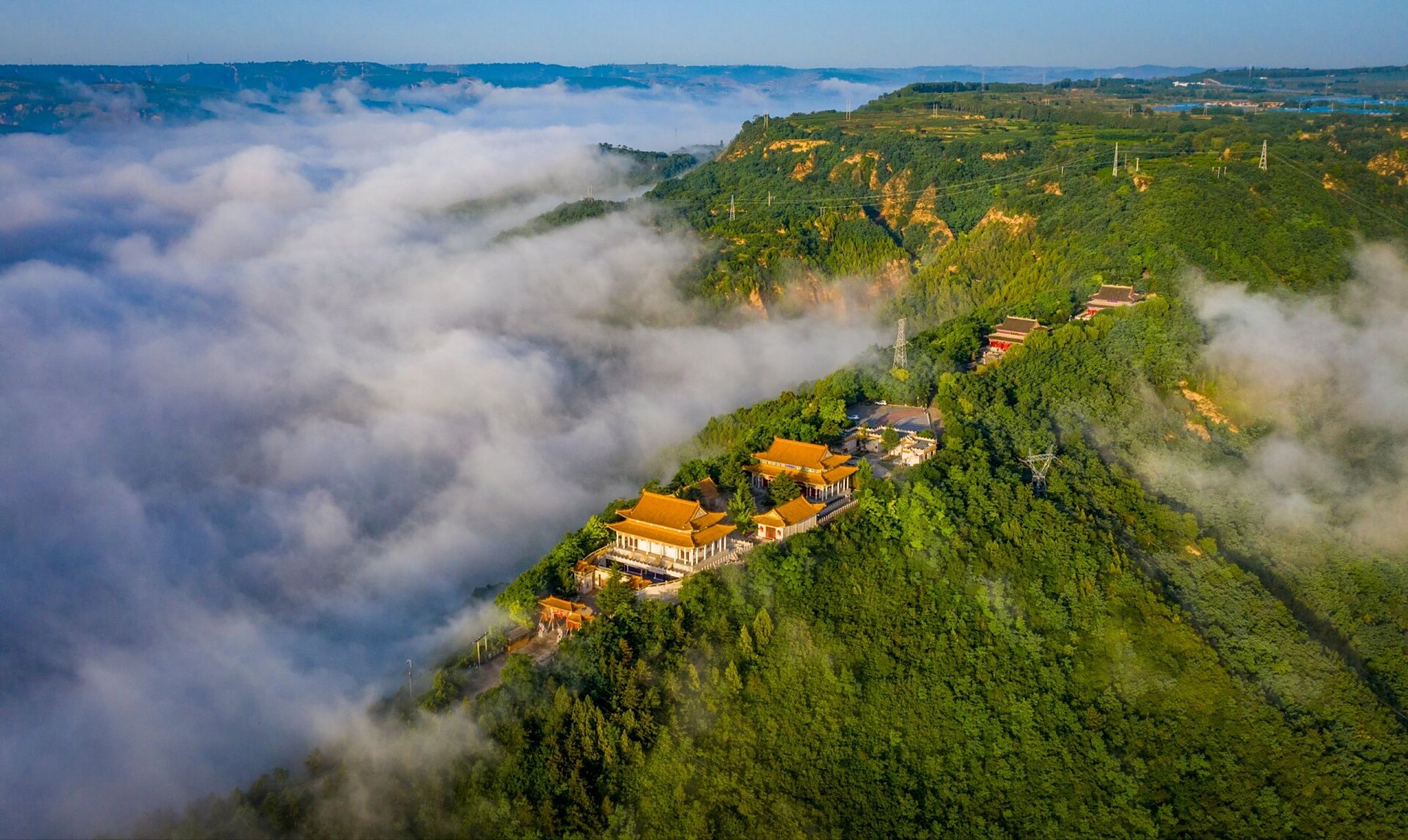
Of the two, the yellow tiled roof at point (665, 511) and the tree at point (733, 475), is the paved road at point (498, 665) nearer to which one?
the yellow tiled roof at point (665, 511)

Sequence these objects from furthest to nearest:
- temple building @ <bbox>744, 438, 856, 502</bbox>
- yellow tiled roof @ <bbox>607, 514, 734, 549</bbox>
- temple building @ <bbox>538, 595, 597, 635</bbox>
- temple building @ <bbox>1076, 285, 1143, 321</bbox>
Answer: temple building @ <bbox>1076, 285, 1143, 321</bbox>
temple building @ <bbox>744, 438, 856, 502</bbox>
yellow tiled roof @ <bbox>607, 514, 734, 549</bbox>
temple building @ <bbox>538, 595, 597, 635</bbox>

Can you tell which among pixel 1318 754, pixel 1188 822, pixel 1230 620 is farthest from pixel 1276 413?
pixel 1188 822

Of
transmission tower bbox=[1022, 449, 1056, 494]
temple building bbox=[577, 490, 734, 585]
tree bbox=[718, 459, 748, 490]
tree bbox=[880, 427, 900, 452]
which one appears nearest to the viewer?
temple building bbox=[577, 490, 734, 585]

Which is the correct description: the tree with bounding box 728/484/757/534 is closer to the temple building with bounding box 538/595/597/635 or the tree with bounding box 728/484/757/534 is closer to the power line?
the temple building with bounding box 538/595/597/635

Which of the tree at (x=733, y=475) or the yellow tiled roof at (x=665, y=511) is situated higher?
the yellow tiled roof at (x=665, y=511)

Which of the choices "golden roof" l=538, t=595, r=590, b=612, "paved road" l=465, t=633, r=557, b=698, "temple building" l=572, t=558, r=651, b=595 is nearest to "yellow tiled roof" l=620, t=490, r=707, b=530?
"temple building" l=572, t=558, r=651, b=595

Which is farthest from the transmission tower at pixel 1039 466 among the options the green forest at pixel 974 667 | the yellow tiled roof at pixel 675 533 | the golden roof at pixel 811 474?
the yellow tiled roof at pixel 675 533

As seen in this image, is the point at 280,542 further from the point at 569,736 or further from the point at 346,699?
the point at 569,736
